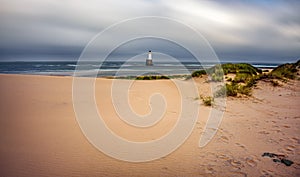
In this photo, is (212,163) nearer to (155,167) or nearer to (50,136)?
(155,167)

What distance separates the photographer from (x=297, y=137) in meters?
4.28

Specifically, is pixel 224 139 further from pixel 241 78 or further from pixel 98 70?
pixel 98 70

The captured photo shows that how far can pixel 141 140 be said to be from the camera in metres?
4.08

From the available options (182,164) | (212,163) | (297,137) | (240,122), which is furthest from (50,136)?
(297,137)

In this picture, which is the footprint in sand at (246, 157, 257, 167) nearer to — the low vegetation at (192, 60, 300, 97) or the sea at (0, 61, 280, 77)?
the low vegetation at (192, 60, 300, 97)

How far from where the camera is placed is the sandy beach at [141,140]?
297cm

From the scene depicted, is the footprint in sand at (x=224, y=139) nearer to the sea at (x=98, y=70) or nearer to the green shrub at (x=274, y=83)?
the green shrub at (x=274, y=83)

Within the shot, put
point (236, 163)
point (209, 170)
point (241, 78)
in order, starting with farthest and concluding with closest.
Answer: point (241, 78), point (236, 163), point (209, 170)

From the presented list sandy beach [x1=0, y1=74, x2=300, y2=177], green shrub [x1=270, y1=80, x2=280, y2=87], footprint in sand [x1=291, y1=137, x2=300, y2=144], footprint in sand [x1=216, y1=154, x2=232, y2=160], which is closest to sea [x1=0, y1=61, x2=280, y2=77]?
Result: green shrub [x1=270, y1=80, x2=280, y2=87]

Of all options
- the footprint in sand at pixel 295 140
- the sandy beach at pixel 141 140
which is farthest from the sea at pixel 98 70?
the footprint in sand at pixel 295 140

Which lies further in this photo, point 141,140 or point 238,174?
point 141,140

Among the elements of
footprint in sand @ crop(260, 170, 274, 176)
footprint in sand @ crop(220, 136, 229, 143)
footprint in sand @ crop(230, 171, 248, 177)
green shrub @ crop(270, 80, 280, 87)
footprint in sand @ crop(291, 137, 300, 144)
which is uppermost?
green shrub @ crop(270, 80, 280, 87)

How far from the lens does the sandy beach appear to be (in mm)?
2969


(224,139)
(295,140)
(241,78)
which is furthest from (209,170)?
(241,78)
